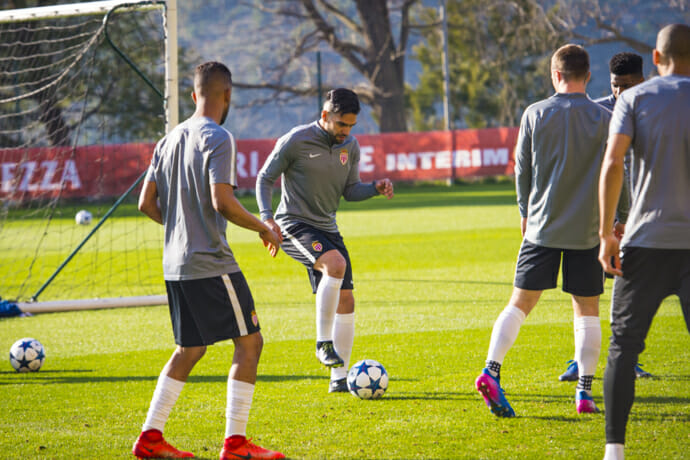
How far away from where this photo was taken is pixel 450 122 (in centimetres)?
3694

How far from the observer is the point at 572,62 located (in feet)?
17.1

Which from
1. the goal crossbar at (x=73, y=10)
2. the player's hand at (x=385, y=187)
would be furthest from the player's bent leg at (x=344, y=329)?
the goal crossbar at (x=73, y=10)

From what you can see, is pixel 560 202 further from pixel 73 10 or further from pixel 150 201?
pixel 73 10

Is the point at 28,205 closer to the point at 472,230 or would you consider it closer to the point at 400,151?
the point at 472,230

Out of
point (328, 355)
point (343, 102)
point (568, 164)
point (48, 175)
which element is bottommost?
point (328, 355)

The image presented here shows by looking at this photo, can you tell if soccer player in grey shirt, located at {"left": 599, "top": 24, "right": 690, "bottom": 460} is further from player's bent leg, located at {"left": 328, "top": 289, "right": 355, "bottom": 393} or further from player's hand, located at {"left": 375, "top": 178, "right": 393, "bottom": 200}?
player's bent leg, located at {"left": 328, "top": 289, "right": 355, "bottom": 393}

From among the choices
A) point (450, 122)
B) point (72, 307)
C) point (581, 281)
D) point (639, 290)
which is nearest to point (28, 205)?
point (72, 307)

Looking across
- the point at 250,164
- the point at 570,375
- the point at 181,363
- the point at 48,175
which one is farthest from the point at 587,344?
the point at 250,164

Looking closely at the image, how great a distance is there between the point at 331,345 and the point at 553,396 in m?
1.48

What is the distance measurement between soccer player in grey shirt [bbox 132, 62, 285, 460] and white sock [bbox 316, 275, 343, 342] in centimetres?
146

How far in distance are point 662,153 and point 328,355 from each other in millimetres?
2711

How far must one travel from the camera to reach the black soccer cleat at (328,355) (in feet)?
19.3

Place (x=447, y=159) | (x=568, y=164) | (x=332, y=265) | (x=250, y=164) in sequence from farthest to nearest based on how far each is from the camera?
(x=447, y=159), (x=250, y=164), (x=332, y=265), (x=568, y=164)

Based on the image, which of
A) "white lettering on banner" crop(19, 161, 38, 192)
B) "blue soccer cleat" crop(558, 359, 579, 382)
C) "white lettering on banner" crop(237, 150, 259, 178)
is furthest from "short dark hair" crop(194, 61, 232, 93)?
"white lettering on banner" crop(237, 150, 259, 178)
